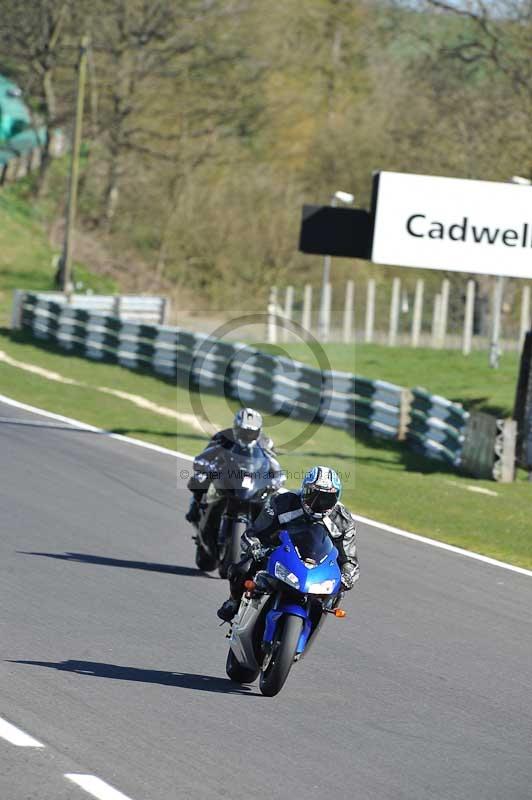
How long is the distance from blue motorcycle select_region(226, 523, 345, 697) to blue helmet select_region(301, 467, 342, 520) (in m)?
0.10

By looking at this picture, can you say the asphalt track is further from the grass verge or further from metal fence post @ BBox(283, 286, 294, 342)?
metal fence post @ BBox(283, 286, 294, 342)

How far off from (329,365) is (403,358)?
2475mm

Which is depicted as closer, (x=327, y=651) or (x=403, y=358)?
(x=327, y=651)

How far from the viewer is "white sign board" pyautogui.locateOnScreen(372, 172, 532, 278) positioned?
24.1 metres

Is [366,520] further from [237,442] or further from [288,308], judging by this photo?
[288,308]

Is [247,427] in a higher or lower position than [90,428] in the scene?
higher

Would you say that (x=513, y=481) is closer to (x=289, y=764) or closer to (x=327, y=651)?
(x=327, y=651)

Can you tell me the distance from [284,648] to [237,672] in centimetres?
76

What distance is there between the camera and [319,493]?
9.32 m

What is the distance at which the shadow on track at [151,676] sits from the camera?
9.45 m

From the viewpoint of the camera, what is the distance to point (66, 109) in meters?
62.3

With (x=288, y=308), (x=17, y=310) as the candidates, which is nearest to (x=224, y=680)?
(x=17, y=310)

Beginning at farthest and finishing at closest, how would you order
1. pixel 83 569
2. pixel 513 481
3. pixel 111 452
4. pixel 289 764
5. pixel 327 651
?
1. pixel 513 481
2. pixel 111 452
3. pixel 83 569
4. pixel 327 651
5. pixel 289 764

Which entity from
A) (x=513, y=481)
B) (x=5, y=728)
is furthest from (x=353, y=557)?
(x=513, y=481)
